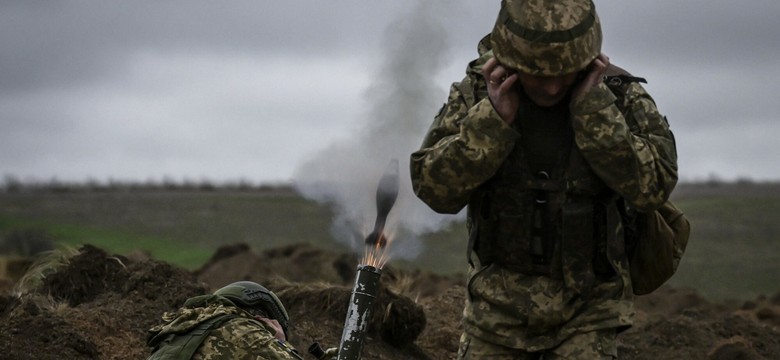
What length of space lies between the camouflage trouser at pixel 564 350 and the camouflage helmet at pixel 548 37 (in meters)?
1.22

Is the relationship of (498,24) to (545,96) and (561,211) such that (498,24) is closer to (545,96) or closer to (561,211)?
(545,96)

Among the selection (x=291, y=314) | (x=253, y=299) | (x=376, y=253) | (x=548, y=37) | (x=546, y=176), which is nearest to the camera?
(x=548, y=37)

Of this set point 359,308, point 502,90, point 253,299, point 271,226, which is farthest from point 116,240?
point 502,90

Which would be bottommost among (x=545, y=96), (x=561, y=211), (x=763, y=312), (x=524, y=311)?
(x=763, y=312)

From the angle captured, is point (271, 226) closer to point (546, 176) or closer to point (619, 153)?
point (546, 176)

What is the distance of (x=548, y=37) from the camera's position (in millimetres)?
6055

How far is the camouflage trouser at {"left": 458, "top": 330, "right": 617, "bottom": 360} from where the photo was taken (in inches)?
248

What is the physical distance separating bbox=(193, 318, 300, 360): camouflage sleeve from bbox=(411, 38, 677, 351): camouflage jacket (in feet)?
3.32

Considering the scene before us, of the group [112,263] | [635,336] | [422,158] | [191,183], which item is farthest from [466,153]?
[191,183]

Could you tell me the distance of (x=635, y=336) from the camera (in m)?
12.6

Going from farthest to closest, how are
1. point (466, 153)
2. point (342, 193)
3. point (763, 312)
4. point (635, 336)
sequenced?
point (763, 312) → point (635, 336) → point (342, 193) → point (466, 153)

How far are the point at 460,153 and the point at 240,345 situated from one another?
1551 millimetres

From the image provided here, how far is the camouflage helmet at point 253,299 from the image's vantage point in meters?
7.30

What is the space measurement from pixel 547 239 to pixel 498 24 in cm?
100
